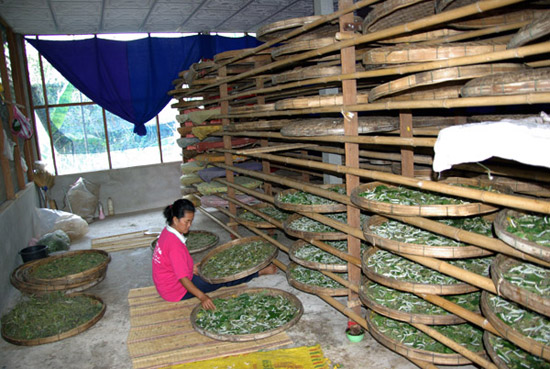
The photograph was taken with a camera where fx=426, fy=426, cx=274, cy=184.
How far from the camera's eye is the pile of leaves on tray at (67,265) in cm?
529

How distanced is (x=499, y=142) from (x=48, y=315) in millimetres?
4309

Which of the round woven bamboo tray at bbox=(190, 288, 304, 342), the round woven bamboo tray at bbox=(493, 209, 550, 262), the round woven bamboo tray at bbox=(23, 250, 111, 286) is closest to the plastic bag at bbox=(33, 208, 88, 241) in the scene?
the round woven bamboo tray at bbox=(23, 250, 111, 286)

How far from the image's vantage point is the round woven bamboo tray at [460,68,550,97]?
1894mm

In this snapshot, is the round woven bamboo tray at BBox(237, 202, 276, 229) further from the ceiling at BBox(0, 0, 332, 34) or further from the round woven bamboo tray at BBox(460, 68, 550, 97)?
the ceiling at BBox(0, 0, 332, 34)

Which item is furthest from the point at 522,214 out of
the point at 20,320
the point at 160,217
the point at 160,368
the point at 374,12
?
the point at 160,217

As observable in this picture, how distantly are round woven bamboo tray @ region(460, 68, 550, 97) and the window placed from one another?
29.2 ft

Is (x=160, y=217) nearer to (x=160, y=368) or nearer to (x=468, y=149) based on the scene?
(x=160, y=368)

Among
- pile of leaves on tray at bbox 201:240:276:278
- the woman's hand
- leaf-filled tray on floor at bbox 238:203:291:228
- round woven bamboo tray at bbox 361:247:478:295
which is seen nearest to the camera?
round woven bamboo tray at bbox 361:247:478:295

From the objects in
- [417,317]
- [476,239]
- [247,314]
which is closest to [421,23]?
[476,239]

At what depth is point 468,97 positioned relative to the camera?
2178 mm

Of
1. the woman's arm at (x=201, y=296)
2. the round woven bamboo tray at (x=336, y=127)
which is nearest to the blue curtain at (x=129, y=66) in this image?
the woman's arm at (x=201, y=296)

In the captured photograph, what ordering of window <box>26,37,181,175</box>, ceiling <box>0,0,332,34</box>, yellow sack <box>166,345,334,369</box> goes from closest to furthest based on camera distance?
yellow sack <box>166,345,334,369</box>
ceiling <box>0,0,332,34</box>
window <box>26,37,181,175</box>

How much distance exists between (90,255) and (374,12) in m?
4.96

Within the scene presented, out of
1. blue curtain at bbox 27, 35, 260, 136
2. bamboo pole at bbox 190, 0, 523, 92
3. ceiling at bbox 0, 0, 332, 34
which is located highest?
ceiling at bbox 0, 0, 332, 34
